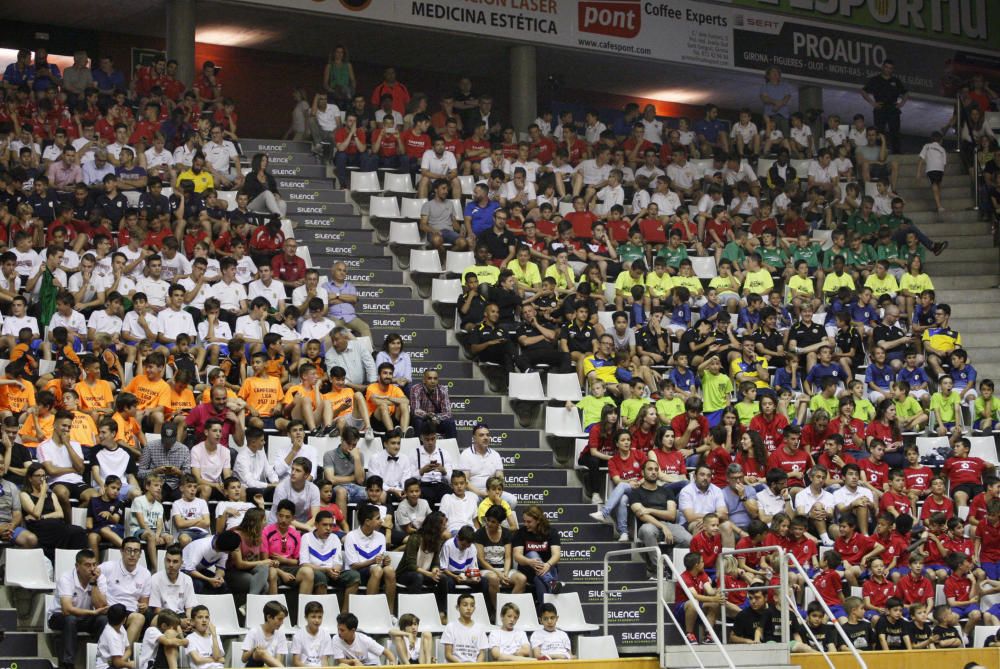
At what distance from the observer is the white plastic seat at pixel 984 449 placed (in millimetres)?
19953

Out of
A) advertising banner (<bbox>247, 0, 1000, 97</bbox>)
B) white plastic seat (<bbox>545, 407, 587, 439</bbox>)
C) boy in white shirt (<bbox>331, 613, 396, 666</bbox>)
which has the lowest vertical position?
boy in white shirt (<bbox>331, 613, 396, 666</bbox>)

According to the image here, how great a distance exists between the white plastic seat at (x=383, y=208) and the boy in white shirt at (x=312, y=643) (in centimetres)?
928

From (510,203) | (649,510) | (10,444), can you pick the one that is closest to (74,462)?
(10,444)

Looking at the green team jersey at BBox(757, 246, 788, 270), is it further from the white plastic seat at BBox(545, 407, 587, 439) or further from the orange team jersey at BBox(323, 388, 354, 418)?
the orange team jersey at BBox(323, 388, 354, 418)

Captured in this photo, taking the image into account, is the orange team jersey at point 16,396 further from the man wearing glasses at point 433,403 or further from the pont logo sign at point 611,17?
the pont logo sign at point 611,17

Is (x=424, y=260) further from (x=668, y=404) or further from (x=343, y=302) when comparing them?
(x=668, y=404)

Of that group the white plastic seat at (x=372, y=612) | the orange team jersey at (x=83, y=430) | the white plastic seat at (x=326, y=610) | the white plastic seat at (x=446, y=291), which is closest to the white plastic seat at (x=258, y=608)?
the white plastic seat at (x=326, y=610)

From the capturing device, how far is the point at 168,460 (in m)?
15.5

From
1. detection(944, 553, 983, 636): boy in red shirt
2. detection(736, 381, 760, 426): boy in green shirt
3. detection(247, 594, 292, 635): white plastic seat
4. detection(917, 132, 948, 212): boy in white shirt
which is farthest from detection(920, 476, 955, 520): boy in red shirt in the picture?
detection(917, 132, 948, 212): boy in white shirt

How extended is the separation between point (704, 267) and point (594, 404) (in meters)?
5.38

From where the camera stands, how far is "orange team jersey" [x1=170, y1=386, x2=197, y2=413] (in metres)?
16.6

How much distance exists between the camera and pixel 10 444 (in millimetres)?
14938

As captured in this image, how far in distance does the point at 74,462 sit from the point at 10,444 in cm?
63

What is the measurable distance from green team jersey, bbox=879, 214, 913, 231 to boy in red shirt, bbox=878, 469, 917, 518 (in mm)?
7565
